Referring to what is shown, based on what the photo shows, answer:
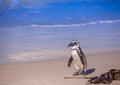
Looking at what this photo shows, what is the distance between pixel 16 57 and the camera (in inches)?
130

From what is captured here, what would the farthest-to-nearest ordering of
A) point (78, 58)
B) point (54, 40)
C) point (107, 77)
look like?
point (54, 40), point (78, 58), point (107, 77)

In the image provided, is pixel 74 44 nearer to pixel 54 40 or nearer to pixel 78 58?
pixel 78 58

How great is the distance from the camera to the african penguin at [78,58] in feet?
10.1

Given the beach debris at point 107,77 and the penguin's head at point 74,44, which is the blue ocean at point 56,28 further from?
the beach debris at point 107,77

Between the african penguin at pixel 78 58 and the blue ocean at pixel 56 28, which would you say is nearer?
the african penguin at pixel 78 58

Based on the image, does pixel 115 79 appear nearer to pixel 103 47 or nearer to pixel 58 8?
pixel 103 47

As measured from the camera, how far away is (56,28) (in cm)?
331

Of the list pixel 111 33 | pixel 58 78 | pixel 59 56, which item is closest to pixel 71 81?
pixel 58 78

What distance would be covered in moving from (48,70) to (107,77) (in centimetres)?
60

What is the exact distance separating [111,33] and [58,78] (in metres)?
0.73

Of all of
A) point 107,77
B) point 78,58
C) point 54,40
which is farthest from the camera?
point 54,40

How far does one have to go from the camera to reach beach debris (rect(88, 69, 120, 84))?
2.91m

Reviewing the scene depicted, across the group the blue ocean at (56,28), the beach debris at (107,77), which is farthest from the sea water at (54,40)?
the beach debris at (107,77)

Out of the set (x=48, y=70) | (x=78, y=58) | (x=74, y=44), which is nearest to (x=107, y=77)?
(x=78, y=58)
